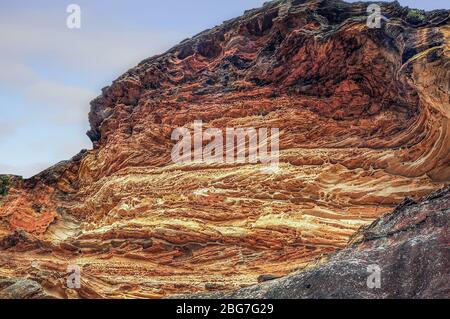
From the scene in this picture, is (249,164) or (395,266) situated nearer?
(395,266)

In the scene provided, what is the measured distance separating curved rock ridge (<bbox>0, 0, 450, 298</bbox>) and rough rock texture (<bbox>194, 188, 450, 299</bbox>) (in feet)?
17.1

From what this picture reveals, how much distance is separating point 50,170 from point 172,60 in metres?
11.5

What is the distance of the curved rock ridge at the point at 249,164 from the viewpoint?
886 inches

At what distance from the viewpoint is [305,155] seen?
89.2ft

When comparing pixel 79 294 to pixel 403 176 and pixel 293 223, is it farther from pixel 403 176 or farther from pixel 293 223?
pixel 403 176

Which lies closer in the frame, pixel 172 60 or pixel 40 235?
pixel 40 235

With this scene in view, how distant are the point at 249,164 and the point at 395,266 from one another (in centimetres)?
1594

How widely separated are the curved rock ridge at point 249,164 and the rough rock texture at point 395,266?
5221 millimetres

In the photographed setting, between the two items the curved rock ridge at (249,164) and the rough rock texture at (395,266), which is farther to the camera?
the curved rock ridge at (249,164)

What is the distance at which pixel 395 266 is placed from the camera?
1267cm

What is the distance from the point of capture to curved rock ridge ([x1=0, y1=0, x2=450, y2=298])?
886 inches

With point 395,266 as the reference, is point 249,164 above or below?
above

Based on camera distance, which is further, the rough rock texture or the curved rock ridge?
the curved rock ridge
